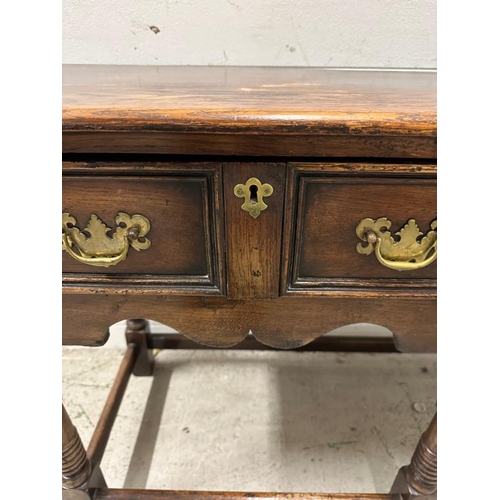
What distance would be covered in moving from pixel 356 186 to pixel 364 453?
723 millimetres

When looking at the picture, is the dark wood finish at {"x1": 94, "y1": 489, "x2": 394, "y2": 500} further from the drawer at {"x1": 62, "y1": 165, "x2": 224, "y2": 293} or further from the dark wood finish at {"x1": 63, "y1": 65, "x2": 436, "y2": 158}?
the dark wood finish at {"x1": 63, "y1": 65, "x2": 436, "y2": 158}

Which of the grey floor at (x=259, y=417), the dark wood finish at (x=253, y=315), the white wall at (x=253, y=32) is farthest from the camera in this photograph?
the grey floor at (x=259, y=417)

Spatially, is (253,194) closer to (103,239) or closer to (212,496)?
(103,239)

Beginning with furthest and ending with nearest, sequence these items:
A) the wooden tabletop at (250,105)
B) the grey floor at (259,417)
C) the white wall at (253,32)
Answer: the grey floor at (259,417) → the white wall at (253,32) → the wooden tabletop at (250,105)

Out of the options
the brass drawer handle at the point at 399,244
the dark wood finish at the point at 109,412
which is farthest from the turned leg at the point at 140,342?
the brass drawer handle at the point at 399,244

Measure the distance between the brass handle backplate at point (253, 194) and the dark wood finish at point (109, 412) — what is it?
1.91 ft

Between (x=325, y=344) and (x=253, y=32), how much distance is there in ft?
2.42

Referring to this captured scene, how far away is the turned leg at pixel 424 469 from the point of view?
655mm

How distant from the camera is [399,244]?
1.56 ft

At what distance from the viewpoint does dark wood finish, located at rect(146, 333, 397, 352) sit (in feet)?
3.60

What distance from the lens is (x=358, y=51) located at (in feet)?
2.71

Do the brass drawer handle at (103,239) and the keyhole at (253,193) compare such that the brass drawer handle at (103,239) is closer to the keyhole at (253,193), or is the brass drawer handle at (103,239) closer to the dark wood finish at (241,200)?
the dark wood finish at (241,200)

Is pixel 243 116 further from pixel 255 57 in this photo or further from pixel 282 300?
pixel 255 57

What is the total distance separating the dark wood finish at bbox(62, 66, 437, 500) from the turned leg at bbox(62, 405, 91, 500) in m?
0.18
